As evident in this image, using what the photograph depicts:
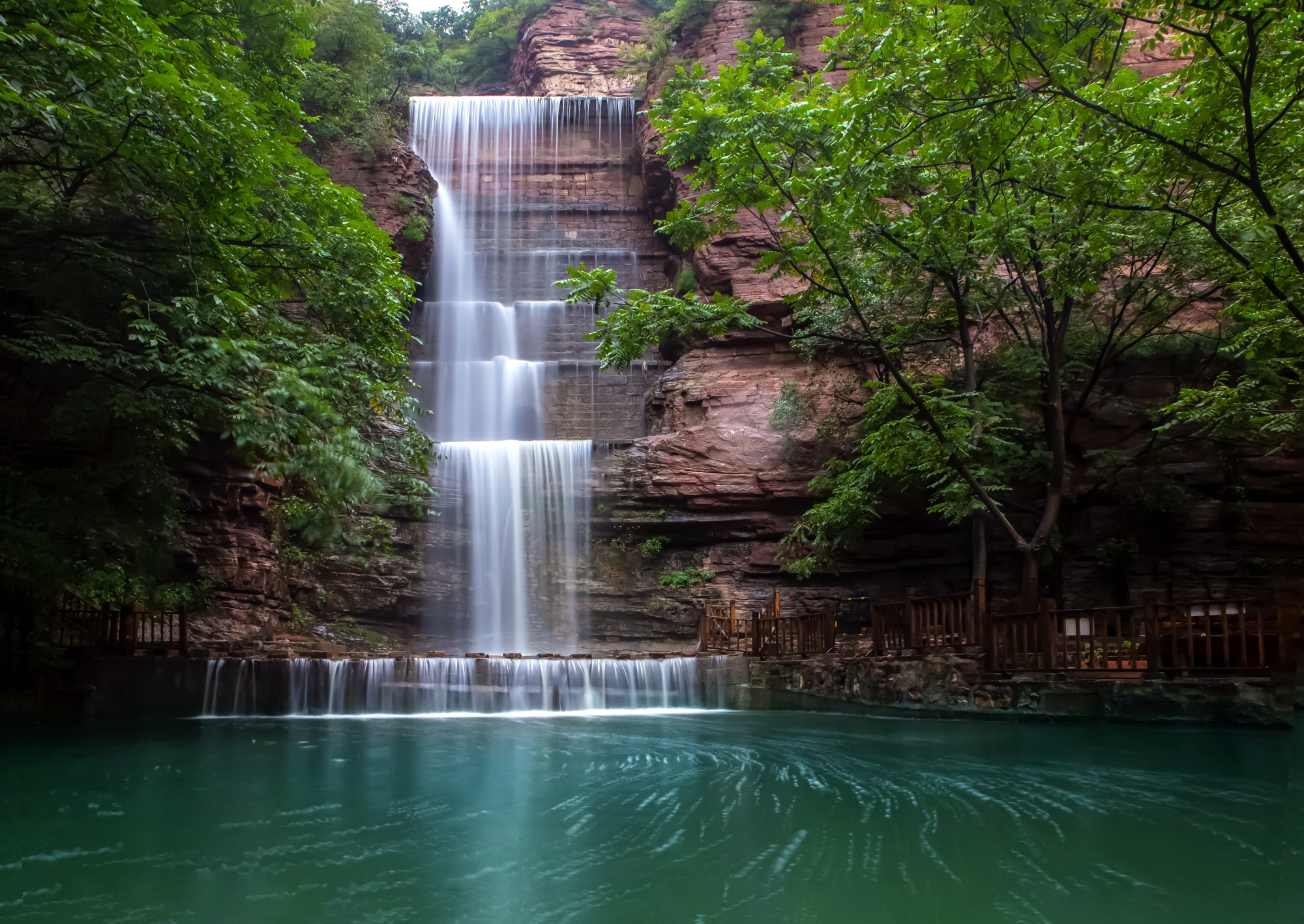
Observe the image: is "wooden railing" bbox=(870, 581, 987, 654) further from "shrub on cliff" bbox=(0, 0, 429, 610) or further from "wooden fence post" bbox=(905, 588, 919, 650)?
"shrub on cliff" bbox=(0, 0, 429, 610)

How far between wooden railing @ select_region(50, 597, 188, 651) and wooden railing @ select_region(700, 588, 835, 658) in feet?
34.3

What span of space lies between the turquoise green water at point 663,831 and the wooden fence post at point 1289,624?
2.56ft

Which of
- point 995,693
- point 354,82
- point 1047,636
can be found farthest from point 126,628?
point 354,82

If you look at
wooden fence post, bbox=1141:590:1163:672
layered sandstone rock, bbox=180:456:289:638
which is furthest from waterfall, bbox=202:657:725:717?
wooden fence post, bbox=1141:590:1163:672

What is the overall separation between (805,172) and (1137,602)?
13081 mm

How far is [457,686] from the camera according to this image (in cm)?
1603

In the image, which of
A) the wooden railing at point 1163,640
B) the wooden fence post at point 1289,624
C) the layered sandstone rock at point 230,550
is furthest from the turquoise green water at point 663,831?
the layered sandstone rock at point 230,550

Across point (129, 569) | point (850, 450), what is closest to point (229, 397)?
point (129, 569)

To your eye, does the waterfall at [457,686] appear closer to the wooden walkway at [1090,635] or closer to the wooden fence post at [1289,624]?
the wooden walkway at [1090,635]

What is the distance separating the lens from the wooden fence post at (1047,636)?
11203 millimetres

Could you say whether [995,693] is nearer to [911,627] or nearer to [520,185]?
[911,627]

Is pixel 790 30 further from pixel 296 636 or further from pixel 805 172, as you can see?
pixel 296 636

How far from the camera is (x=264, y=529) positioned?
20312mm

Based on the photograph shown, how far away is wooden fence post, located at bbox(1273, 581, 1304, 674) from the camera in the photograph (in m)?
9.12
